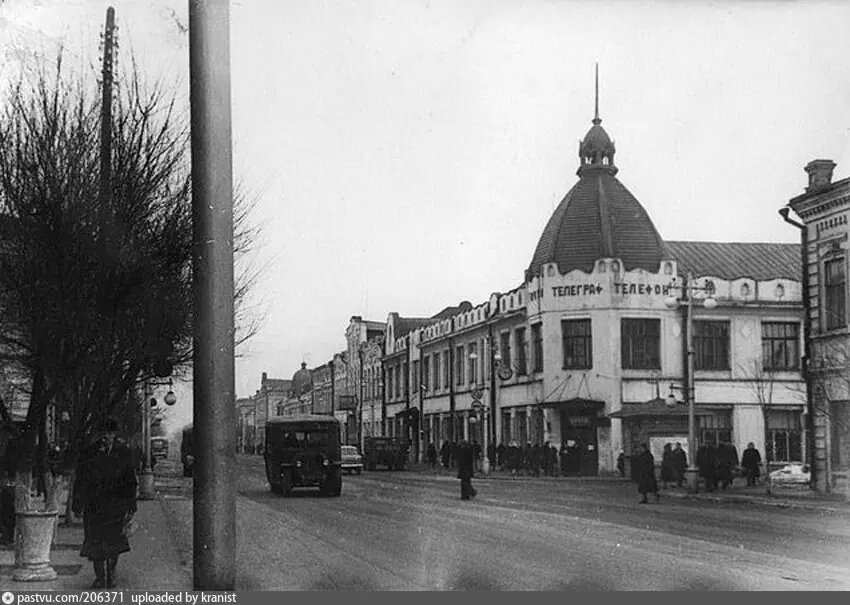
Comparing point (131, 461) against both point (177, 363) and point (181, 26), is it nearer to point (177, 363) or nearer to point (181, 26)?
point (181, 26)

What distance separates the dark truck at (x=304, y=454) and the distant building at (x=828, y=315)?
12.3 meters

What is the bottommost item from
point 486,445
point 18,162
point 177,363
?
point 486,445

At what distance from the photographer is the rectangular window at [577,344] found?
44469mm

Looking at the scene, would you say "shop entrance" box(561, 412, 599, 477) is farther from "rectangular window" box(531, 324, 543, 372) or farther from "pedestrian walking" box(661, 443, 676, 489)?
"pedestrian walking" box(661, 443, 676, 489)

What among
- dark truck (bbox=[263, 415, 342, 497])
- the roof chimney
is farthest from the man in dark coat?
the roof chimney

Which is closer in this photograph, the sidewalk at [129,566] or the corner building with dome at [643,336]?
the sidewalk at [129,566]

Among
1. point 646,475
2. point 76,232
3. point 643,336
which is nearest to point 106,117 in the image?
point 76,232

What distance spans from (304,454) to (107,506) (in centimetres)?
1832

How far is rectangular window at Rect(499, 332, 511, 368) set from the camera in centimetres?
4925

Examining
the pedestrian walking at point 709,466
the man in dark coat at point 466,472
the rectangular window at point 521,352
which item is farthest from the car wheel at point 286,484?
the rectangular window at point 521,352

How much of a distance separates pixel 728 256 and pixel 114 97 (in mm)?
34272

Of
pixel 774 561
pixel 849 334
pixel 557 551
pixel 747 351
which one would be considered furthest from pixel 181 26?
pixel 747 351

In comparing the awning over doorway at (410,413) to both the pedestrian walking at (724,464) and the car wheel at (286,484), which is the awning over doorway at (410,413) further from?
the car wheel at (286,484)

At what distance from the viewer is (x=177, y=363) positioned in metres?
19.2
